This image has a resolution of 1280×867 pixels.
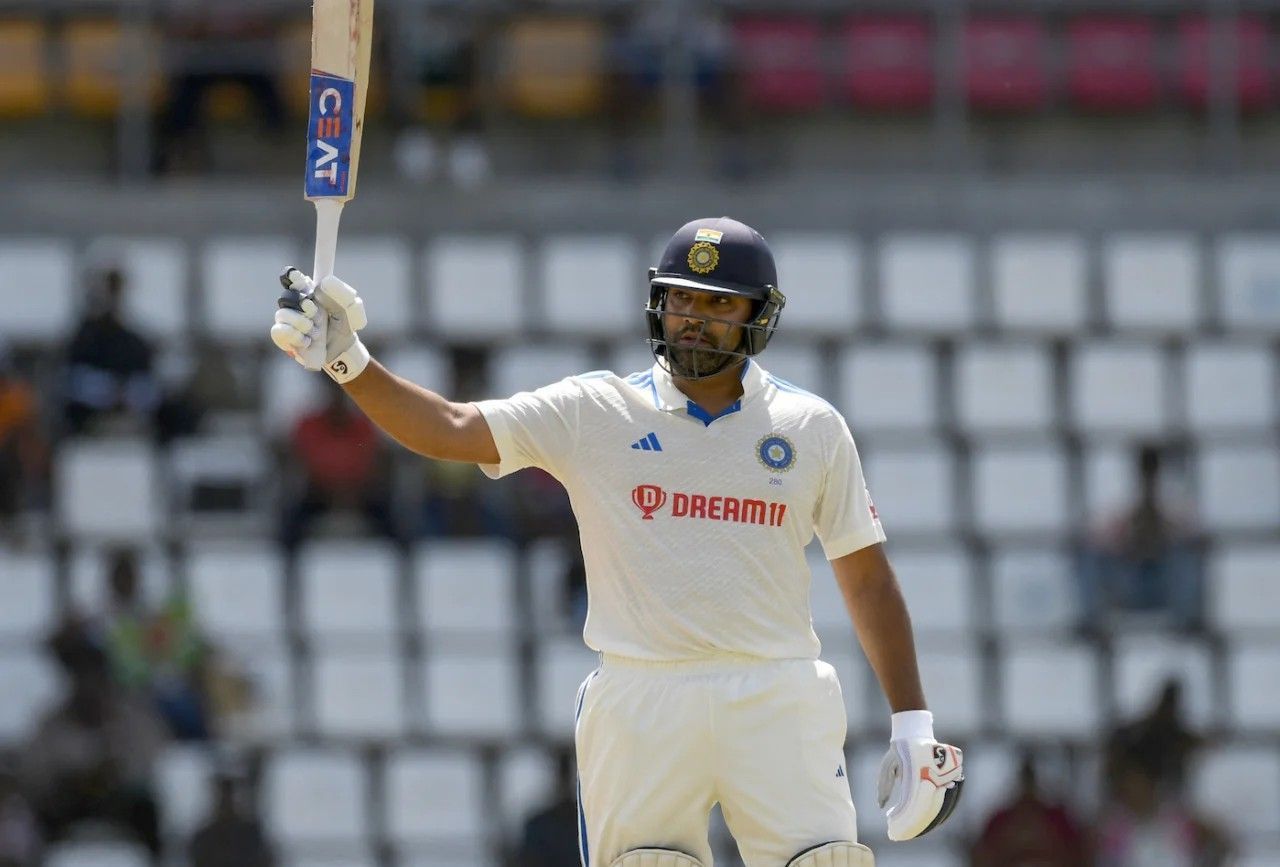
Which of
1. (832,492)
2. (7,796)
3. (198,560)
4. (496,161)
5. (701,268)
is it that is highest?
(496,161)

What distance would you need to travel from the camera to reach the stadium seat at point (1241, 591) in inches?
366

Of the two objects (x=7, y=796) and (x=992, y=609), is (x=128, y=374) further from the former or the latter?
(x=992, y=609)

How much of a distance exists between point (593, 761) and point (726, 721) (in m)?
0.26

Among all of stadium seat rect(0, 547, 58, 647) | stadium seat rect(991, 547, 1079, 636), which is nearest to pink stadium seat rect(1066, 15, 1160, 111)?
stadium seat rect(991, 547, 1079, 636)

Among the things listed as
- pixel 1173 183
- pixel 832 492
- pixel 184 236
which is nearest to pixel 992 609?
pixel 1173 183

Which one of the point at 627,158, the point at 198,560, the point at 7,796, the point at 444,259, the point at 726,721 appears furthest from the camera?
the point at 627,158

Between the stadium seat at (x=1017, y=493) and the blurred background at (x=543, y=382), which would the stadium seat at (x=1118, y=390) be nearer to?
the blurred background at (x=543, y=382)

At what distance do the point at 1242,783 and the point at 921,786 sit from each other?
16.4 feet

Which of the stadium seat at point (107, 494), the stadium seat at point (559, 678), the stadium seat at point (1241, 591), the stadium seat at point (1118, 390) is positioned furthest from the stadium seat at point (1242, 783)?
the stadium seat at point (107, 494)

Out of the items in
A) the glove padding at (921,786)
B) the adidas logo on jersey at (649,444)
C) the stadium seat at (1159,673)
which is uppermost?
the adidas logo on jersey at (649,444)

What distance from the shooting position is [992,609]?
9.27 metres

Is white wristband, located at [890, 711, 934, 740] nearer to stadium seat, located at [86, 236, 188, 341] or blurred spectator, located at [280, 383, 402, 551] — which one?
blurred spectator, located at [280, 383, 402, 551]

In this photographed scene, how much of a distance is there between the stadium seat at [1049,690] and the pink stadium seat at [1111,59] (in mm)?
3375

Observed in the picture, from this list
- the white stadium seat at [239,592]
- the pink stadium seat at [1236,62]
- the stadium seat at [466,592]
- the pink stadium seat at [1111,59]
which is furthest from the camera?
the pink stadium seat at [1111,59]
